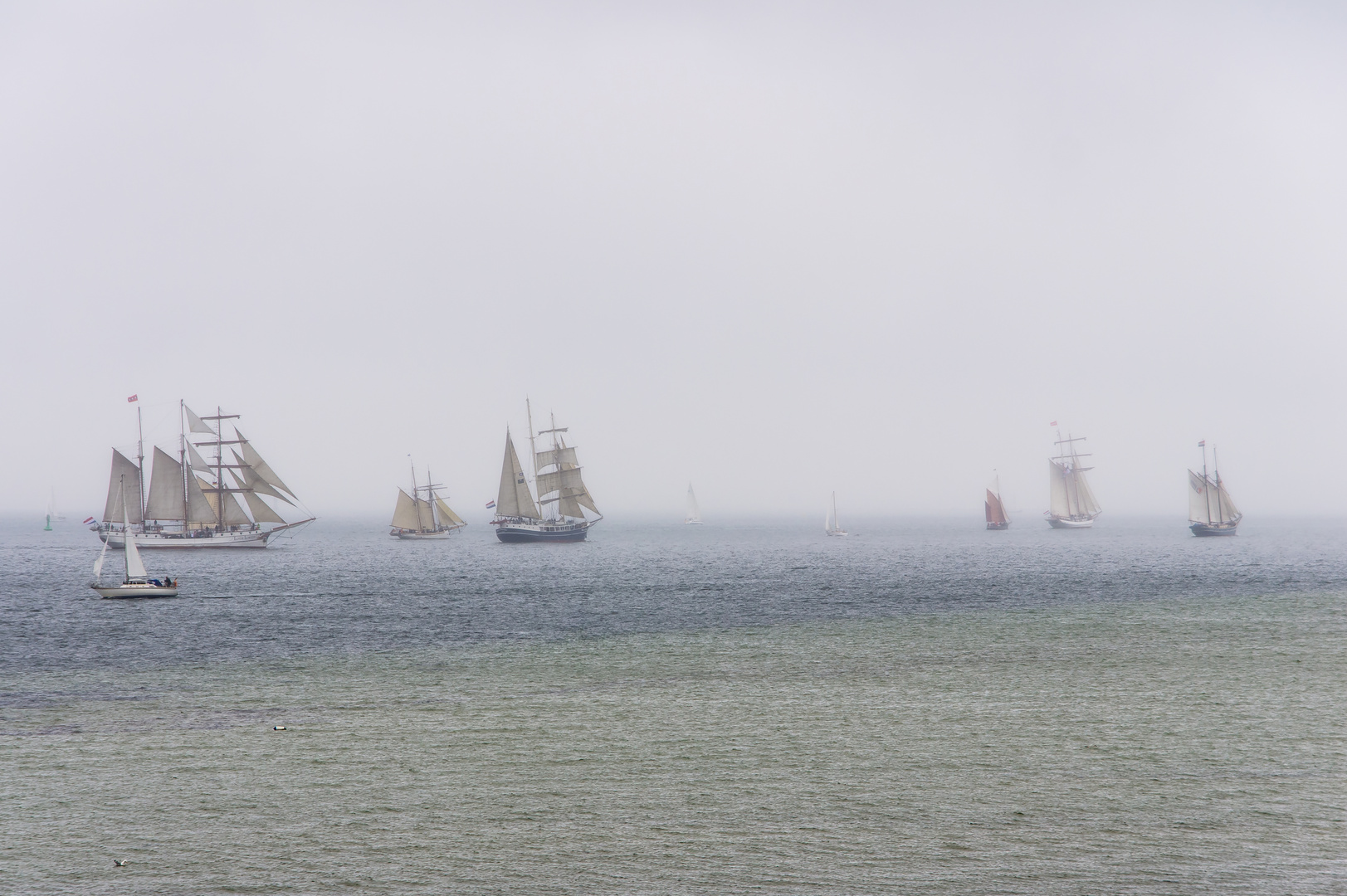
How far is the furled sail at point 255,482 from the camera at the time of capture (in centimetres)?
13075

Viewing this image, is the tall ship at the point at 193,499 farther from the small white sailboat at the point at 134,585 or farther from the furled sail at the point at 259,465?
the small white sailboat at the point at 134,585

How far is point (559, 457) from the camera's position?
162 meters

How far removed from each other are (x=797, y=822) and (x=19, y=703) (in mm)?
25333

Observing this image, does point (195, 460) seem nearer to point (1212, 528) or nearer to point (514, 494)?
point (514, 494)

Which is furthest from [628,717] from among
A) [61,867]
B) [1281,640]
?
[1281,640]

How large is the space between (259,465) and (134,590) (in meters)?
71.7

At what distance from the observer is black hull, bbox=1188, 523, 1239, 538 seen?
170625mm

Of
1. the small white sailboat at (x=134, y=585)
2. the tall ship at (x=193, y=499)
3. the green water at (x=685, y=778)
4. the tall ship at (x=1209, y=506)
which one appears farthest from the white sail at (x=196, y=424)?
the tall ship at (x=1209, y=506)

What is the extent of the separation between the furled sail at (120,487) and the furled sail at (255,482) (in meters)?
13.8

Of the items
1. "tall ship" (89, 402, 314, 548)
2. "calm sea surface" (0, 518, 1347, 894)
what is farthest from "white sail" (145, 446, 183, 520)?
"calm sea surface" (0, 518, 1347, 894)

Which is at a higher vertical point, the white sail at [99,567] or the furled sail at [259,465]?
the furled sail at [259,465]

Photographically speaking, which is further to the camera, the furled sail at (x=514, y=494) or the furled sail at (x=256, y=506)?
the furled sail at (x=514, y=494)

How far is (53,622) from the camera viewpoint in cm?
5272

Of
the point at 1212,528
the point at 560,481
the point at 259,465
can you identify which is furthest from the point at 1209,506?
the point at 259,465
